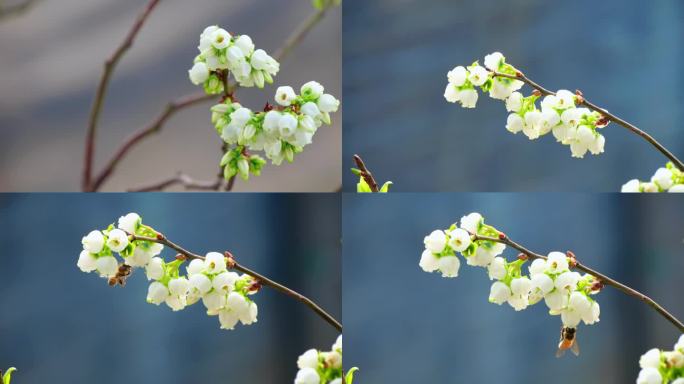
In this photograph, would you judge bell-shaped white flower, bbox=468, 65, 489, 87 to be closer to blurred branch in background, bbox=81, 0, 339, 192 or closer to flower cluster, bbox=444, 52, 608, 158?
flower cluster, bbox=444, 52, 608, 158

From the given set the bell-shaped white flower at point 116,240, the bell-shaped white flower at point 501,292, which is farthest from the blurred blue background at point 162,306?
the bell-shaped white flower at point 501,292

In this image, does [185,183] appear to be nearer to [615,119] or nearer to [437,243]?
[437,243]

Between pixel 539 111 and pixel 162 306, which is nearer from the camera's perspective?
pixel 539 111

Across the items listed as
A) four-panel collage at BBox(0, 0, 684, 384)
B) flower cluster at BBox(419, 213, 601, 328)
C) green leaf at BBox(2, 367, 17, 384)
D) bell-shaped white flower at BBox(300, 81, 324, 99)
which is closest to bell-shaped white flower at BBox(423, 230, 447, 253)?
flower cluster at BBox(419, 213, 601, 328)

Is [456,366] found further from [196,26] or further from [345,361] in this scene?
[196,26]

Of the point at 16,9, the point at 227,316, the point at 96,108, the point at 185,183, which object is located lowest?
the point at 227,316

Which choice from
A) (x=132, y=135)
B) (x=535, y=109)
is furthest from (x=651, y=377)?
(x=132, y=135)
